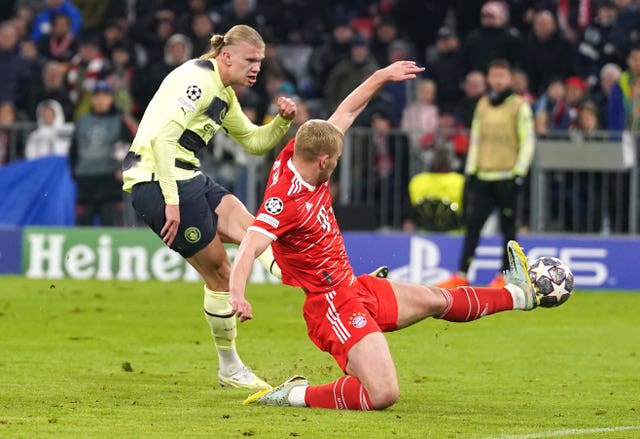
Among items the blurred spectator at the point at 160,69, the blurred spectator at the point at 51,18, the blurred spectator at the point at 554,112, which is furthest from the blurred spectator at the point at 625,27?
the blurred spectator at the point at 51,18

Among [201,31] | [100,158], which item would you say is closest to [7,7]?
A: [201,31]

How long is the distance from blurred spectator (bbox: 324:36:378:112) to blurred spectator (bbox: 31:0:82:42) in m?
4.32

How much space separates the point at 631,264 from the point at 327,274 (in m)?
9.92

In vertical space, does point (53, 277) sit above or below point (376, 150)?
below

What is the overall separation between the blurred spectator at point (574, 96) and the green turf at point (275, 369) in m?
3.14

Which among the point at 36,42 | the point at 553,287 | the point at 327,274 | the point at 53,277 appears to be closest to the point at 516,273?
A: the point at 553,287

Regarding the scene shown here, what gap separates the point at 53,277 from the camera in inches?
742

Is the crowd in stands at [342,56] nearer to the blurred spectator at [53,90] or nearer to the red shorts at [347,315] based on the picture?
the blurred spectator at [53,90]

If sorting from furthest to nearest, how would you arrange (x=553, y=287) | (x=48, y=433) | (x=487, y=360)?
(x=487, y=360), (x=553, y=287), (x=48, y=433)

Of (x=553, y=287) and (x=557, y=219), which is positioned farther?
(x=557, y=219)

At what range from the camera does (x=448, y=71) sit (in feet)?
68.7

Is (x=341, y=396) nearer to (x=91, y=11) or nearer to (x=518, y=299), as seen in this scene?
(x=518, y=299)

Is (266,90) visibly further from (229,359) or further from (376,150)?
(229,359)

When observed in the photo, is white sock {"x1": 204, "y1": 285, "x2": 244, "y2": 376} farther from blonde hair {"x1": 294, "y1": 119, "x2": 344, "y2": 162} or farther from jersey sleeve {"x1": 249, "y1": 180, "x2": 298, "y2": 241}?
blonde hair {"x1": 294, "y1": 119, "x2": 344, "y2": 162}
